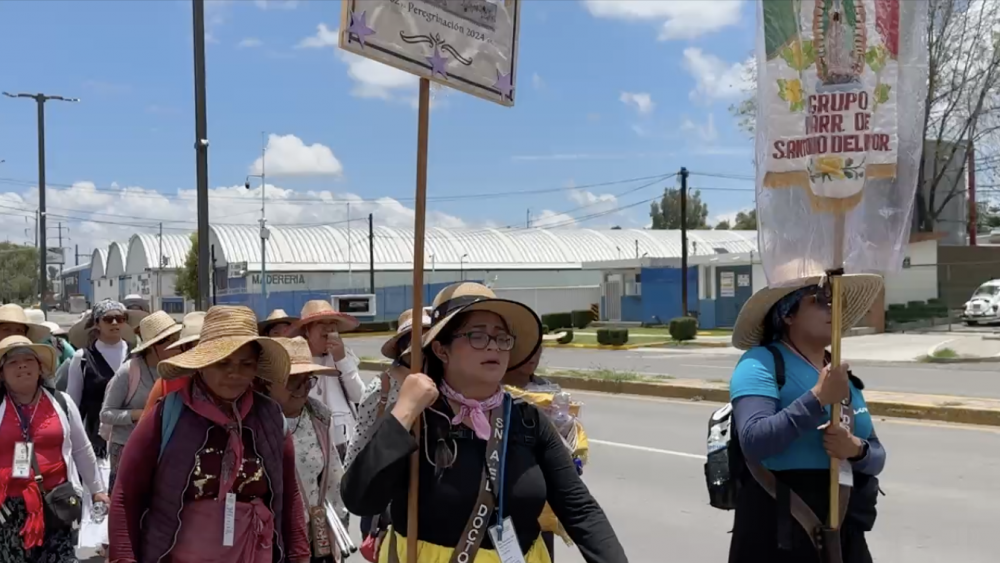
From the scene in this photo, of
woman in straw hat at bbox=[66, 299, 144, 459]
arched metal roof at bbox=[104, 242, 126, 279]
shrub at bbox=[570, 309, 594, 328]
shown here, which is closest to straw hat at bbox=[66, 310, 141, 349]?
woman in straw hat at bbox=[66, 299, 144, 459]

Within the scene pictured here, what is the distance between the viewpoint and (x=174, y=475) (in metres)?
3.23

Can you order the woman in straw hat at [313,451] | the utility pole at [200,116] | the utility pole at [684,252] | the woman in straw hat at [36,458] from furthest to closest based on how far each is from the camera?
the utility pole at [684,252]
the utility pole at [200,116]
the woman in straw hat at [36,458]
the woman in straw hat at [313,451]

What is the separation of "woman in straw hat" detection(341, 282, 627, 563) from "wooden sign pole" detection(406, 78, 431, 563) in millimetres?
41

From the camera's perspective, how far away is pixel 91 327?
712 cm

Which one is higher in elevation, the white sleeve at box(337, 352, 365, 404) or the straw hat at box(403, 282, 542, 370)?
the straw hat at box(403, 282, 542, 370)

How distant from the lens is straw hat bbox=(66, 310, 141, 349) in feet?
23.2

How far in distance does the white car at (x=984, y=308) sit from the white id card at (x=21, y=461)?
34164mm

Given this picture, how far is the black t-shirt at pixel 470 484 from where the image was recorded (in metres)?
2.63

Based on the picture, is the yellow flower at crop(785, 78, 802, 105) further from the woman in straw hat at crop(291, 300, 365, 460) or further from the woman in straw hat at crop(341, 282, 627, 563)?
the woman in straw hat at crop(291, 300, 365, 460)

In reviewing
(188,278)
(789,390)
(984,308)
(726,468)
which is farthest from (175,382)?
(188,278)

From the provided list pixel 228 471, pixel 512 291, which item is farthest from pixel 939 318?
pixel 228 471

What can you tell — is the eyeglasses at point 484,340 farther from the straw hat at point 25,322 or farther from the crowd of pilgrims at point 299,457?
the straw hat at point 25,322

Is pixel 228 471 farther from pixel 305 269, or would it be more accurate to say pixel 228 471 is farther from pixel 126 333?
pixel 305 269

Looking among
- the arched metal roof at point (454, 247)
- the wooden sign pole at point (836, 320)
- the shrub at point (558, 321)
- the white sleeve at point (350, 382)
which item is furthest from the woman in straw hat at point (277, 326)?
the arched metal roof at point (454, 247)
